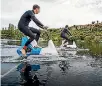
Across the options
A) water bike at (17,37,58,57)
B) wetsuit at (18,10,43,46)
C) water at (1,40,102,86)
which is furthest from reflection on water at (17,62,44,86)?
water bike at (17,37,58,57)

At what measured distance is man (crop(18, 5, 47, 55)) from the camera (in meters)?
13.8

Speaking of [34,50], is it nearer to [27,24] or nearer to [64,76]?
[27,24]

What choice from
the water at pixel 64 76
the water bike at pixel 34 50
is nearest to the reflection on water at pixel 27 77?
the water at pixel 64 76

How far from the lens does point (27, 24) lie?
1445 cm

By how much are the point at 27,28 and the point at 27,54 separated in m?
1.58

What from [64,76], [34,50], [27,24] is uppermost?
[27,24]

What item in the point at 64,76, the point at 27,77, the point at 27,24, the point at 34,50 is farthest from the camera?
the point at 34,50

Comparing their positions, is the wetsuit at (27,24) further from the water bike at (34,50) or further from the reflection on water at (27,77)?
the reflection on water at (27,77)

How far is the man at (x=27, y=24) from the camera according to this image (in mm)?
13766

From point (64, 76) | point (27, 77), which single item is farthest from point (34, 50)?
point (27, 77)

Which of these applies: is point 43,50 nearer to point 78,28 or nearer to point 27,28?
point 27,28

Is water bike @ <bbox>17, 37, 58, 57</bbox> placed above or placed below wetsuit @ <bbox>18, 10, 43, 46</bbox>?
below

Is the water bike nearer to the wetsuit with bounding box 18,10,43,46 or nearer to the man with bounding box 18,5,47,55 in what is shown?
the man with bounding box 18,5,47,55

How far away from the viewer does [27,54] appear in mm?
15273
